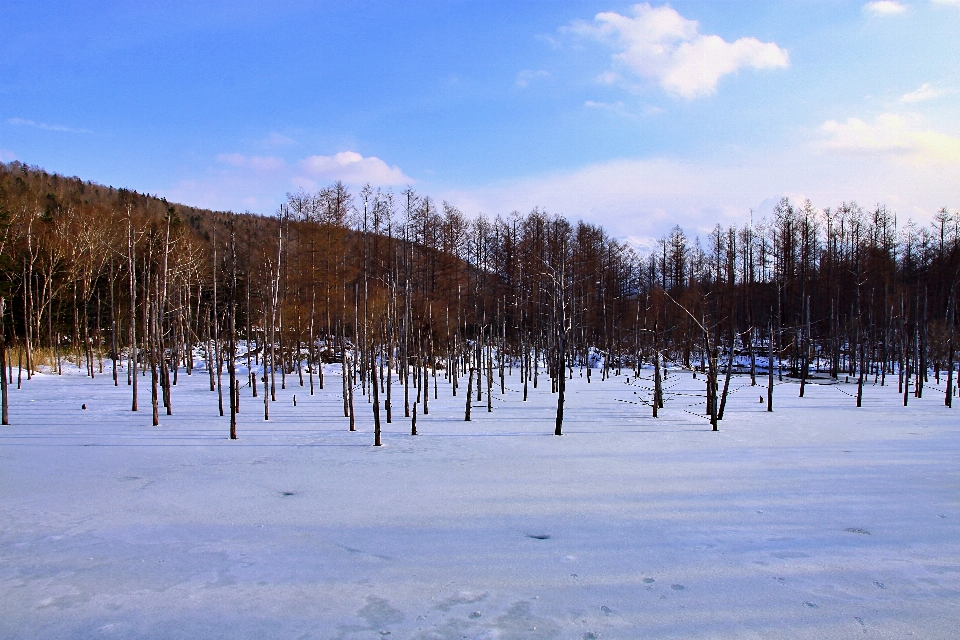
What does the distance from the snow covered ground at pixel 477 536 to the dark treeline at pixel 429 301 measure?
3409mm

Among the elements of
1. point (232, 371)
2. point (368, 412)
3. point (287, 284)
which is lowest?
point (368, 412)

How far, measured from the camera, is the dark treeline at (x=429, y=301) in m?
18.1

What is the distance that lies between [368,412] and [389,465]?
611cm

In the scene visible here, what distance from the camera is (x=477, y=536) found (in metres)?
4.80

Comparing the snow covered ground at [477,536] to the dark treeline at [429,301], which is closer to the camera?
the snow covered ground at [477,536]

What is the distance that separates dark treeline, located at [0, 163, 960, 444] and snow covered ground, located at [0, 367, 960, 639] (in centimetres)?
341

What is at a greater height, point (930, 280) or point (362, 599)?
point (930, 280)

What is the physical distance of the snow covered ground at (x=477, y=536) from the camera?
3438 millimetres

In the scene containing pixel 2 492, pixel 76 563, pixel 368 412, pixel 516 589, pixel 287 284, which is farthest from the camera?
pixel 287 284

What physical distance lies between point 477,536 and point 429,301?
14.6 metres

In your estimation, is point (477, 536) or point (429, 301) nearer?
point (477, 536)

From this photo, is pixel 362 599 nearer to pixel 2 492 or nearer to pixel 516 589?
pixel 516 589

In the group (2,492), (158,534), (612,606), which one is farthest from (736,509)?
(2,492)

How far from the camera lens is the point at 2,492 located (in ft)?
20.0
